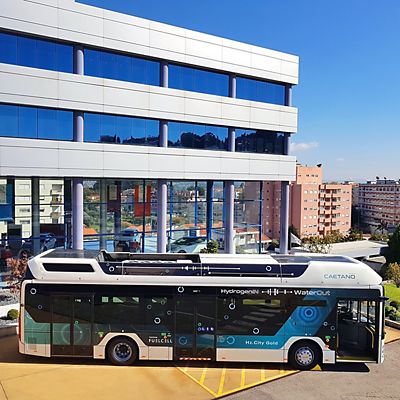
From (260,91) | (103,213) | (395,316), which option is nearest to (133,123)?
(103,213)

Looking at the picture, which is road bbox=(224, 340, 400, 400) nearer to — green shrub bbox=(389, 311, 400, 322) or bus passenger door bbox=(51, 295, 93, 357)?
bus passenger door bbox=(51, 295, 93, 357)

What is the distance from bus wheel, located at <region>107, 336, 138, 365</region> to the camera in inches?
427

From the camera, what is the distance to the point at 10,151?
18.8 metres

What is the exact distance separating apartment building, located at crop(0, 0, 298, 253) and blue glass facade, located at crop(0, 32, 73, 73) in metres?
0.05

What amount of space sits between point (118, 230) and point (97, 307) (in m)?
13.2

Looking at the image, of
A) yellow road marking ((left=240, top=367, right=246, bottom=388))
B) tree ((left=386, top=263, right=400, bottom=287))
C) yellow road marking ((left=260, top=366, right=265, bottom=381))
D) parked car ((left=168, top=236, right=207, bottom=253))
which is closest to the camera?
yellow road marking ((left=240, top=367, right=246, bottom=388))

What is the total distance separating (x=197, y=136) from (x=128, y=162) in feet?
15.9

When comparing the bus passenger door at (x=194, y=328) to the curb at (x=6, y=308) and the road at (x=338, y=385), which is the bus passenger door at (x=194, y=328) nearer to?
the road at (x=338, y=385)

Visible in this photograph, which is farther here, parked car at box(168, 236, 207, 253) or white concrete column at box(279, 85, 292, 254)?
white concrete column at box(279, 85, 292, 254)

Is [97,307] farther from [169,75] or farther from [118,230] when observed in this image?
[169,75]

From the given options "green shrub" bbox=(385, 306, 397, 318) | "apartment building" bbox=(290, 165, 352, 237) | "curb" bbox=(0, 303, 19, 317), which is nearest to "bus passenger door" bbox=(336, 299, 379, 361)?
"green shrub" bbox=(385, 306, 397, 318)

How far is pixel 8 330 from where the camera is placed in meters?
13.7

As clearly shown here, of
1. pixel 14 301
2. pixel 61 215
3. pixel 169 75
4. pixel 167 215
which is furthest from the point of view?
pixel 167 215

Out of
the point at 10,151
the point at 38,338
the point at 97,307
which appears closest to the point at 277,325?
the point at 97,307
